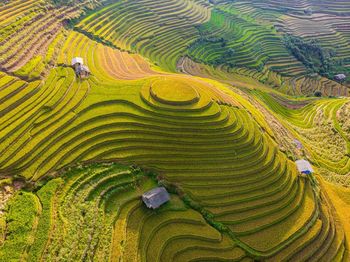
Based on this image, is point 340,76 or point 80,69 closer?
point 80,69

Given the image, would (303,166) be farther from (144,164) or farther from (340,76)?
(340,76)

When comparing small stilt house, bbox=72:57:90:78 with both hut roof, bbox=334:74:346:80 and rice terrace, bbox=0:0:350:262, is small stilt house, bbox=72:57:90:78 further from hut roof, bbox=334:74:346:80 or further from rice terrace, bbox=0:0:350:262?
hut roof, bbox=334:74:346:80

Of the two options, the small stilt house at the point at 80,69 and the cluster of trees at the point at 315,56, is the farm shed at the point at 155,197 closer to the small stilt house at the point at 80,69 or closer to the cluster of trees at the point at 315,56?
the small stilt house at the point at 80,69

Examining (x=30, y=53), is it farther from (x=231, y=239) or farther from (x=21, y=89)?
(x=231, y=239)

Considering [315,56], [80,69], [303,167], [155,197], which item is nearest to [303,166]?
[303,167]

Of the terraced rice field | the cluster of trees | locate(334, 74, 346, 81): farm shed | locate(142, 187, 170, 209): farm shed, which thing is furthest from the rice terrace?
the cluster of trees

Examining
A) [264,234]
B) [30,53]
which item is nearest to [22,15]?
[30,53]

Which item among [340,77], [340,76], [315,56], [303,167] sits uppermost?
[303,167]
